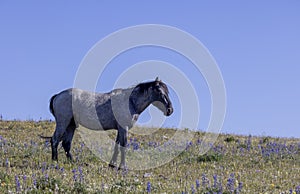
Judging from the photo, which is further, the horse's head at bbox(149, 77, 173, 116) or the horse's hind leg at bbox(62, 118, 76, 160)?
the horse's hind leg at bbox(62, 118, 76, 160)

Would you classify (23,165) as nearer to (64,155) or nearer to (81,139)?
(64,155)

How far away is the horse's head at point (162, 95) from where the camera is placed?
48.8 ft

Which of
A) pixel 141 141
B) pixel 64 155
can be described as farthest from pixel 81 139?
pixel 64 155

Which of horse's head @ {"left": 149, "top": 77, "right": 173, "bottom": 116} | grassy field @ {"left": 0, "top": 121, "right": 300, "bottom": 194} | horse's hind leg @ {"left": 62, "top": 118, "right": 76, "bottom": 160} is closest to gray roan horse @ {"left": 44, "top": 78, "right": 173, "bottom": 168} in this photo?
horse's head @ {"left": 149, "top": 77, "right": 173, "bottom": 116}

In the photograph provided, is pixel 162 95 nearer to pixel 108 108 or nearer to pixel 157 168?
pixel 108 108

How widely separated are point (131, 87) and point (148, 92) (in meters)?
0.58

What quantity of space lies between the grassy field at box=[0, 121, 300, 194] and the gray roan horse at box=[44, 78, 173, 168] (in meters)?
0.88

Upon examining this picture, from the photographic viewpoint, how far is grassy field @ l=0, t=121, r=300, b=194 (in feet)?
33.4

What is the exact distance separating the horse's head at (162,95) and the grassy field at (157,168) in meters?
1.43

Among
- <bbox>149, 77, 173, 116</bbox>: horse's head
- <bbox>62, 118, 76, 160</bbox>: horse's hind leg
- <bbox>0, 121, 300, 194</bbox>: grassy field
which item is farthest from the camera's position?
<bbox>62, 118, 76, 160</bbox>: horse's hind leg

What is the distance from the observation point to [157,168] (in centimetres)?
1440

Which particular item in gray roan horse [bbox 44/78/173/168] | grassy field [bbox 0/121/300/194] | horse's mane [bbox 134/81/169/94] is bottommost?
grassy field [bbox 0/121/300/194]

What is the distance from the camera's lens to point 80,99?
49.1 feet

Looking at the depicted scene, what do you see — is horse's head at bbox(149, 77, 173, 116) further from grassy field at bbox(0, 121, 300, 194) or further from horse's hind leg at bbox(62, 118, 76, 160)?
horse's hind leg at bbox(62, 118, 76, 160)
